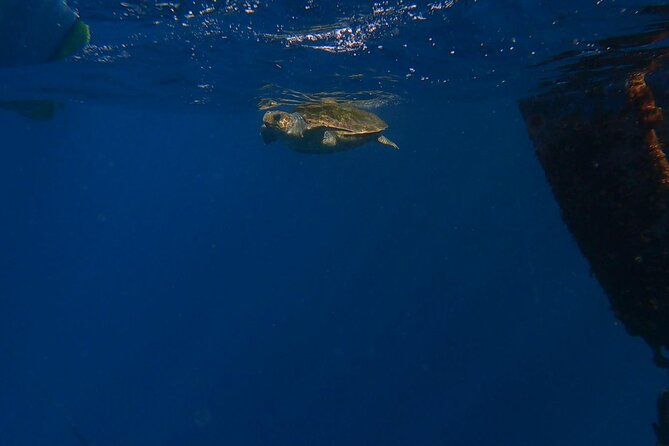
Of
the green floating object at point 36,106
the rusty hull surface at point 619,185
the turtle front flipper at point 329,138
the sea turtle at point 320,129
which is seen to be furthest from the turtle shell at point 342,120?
the green floating object at point 36,106

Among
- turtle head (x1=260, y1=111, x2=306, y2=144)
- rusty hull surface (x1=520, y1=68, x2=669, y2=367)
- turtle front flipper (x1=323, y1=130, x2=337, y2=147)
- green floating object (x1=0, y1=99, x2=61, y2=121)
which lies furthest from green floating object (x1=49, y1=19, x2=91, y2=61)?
green floating object (x1=0, y1=99, x2=61, y2=121)

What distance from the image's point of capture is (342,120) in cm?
996

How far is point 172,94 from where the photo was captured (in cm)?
2072

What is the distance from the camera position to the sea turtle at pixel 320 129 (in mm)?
8938

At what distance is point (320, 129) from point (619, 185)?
17.3 feet

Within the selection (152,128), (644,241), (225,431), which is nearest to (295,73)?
(644,241)

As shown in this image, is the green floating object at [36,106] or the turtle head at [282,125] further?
the green floating object at [36,106]

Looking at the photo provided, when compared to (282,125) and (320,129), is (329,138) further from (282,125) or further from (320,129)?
(282,125)

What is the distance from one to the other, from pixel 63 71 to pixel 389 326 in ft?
98.1

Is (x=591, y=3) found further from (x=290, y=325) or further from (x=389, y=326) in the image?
(x=290, y=325)

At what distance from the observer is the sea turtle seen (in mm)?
8938

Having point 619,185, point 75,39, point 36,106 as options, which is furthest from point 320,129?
point 36,106

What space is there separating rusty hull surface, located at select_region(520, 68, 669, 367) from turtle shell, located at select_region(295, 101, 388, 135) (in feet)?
12.2

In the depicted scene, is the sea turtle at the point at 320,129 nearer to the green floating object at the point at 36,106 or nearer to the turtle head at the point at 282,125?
the turtle head at the point at 282,125
